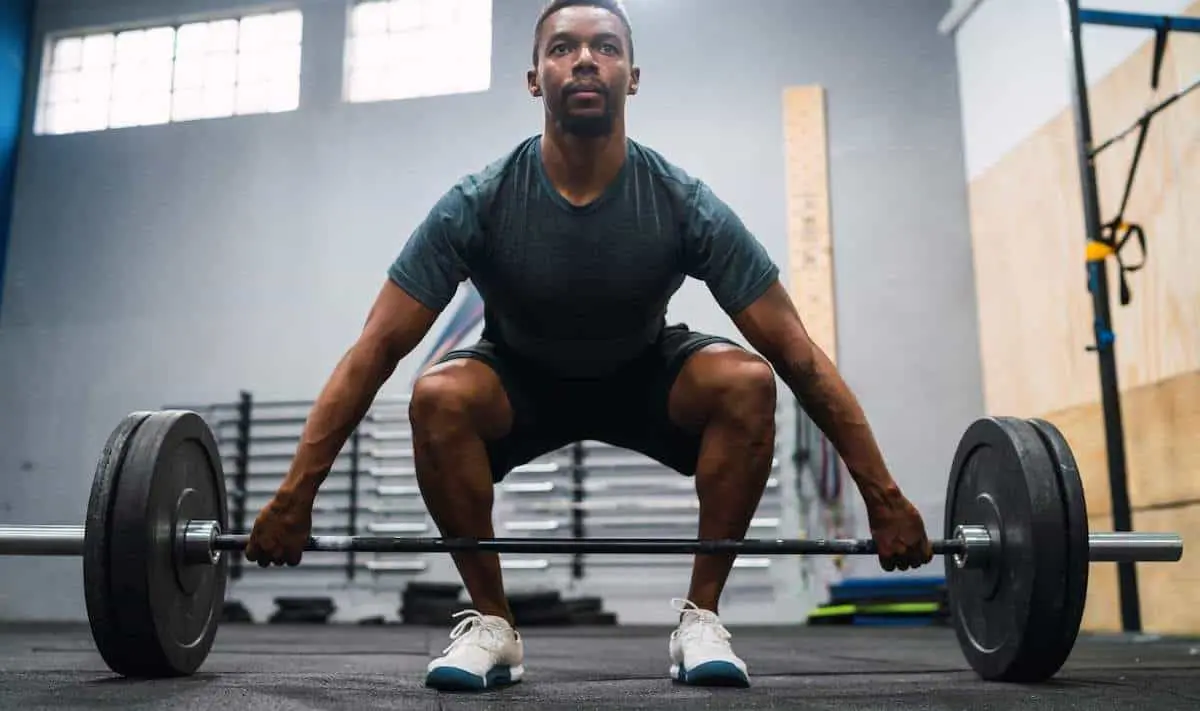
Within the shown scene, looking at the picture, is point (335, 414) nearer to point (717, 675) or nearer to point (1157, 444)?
point (717, 675)

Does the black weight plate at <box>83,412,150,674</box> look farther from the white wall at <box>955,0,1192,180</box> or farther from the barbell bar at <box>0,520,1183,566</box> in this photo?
the white wall at <box>955,0,1192,180</box>

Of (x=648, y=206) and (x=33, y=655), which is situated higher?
(x=648, y=206)

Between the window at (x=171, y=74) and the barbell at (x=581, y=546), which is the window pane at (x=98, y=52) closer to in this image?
the window at (x=171, y=74)

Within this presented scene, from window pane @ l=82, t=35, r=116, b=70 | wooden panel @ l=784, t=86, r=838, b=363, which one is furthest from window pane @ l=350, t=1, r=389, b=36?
wooden panel @ l=784, t=86, r=838, b=363

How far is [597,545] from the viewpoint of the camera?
5.25 ft

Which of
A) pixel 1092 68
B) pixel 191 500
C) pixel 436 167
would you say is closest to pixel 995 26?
pixel 1092 68

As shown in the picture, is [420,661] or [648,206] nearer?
[648,206]

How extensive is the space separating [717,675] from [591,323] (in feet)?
1.96

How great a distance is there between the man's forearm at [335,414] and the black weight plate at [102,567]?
11.1 inches

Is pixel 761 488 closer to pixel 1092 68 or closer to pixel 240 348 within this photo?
pixel 1092 68

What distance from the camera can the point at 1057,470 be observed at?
1556 mm

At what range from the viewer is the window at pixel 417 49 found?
5.40m

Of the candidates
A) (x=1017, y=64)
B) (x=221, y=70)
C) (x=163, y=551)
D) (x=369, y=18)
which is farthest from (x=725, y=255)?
(x=221, y=70)

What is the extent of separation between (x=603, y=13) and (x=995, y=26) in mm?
3534
